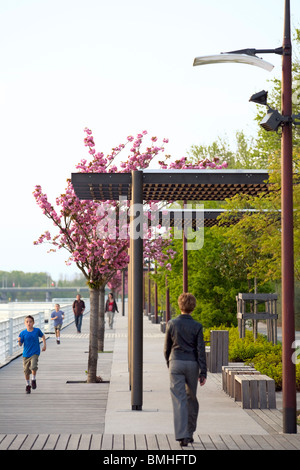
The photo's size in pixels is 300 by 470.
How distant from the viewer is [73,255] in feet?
62.5

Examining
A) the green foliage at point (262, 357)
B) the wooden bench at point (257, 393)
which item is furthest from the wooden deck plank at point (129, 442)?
the green foliage at point (262, 357)

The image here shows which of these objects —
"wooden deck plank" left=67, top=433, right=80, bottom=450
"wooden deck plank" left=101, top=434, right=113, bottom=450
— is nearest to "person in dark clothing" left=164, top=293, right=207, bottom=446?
"wooden deck plank" left=101, top=434, right=113, bottom=450

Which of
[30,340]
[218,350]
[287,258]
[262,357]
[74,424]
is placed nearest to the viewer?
[287,258]

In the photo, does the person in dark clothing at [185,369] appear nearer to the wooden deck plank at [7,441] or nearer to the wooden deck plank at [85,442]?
the wooden deck plank at [85,442]

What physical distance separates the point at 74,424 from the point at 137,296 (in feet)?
8.90

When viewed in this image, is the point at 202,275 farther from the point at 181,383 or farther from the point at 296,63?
the point at 181,383

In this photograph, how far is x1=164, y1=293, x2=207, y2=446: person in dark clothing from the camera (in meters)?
10.1

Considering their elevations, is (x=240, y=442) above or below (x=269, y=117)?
below

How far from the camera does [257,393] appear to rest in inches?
560

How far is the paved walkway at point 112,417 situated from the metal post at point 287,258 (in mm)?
510

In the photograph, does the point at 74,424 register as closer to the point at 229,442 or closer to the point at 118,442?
the point at 118,442

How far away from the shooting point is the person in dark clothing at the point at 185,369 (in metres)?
10.1

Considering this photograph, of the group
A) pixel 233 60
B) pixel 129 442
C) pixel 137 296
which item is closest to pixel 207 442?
pixel 129 442
